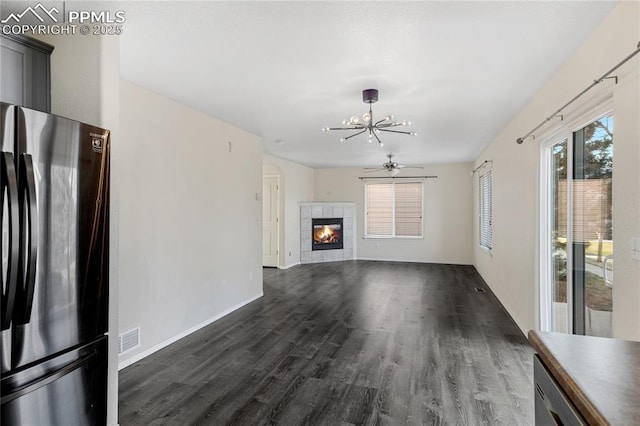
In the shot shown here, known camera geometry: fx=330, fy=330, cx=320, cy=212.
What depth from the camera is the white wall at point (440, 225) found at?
834cm

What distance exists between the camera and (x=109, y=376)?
188cm

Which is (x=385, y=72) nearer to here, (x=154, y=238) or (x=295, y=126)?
(x=295, y=126)

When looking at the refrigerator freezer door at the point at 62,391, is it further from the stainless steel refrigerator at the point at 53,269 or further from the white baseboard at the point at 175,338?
the white baseboard at the point at 175,338

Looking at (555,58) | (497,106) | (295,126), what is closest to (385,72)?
(555,58)

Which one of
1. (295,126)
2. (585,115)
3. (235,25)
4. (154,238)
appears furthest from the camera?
(295,126)

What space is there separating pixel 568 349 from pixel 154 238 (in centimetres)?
328

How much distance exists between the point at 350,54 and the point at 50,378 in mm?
2541

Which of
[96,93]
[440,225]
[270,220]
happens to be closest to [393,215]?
[440,225]

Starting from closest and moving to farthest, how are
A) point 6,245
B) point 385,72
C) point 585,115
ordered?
point 6,245 < point 585,115 < point 385,72

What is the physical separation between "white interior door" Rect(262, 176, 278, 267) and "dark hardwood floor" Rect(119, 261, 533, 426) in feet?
9.54

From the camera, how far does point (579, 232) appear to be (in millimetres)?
2600

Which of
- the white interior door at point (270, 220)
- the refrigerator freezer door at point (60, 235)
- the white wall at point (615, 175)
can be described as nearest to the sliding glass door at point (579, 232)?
the white wall at point (615, 175)

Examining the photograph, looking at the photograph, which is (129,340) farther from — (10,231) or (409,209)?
(409,209)

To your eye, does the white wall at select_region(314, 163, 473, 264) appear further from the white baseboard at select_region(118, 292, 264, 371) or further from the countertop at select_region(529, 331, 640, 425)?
the countertop at select_region(529, 331, 640, 425)
